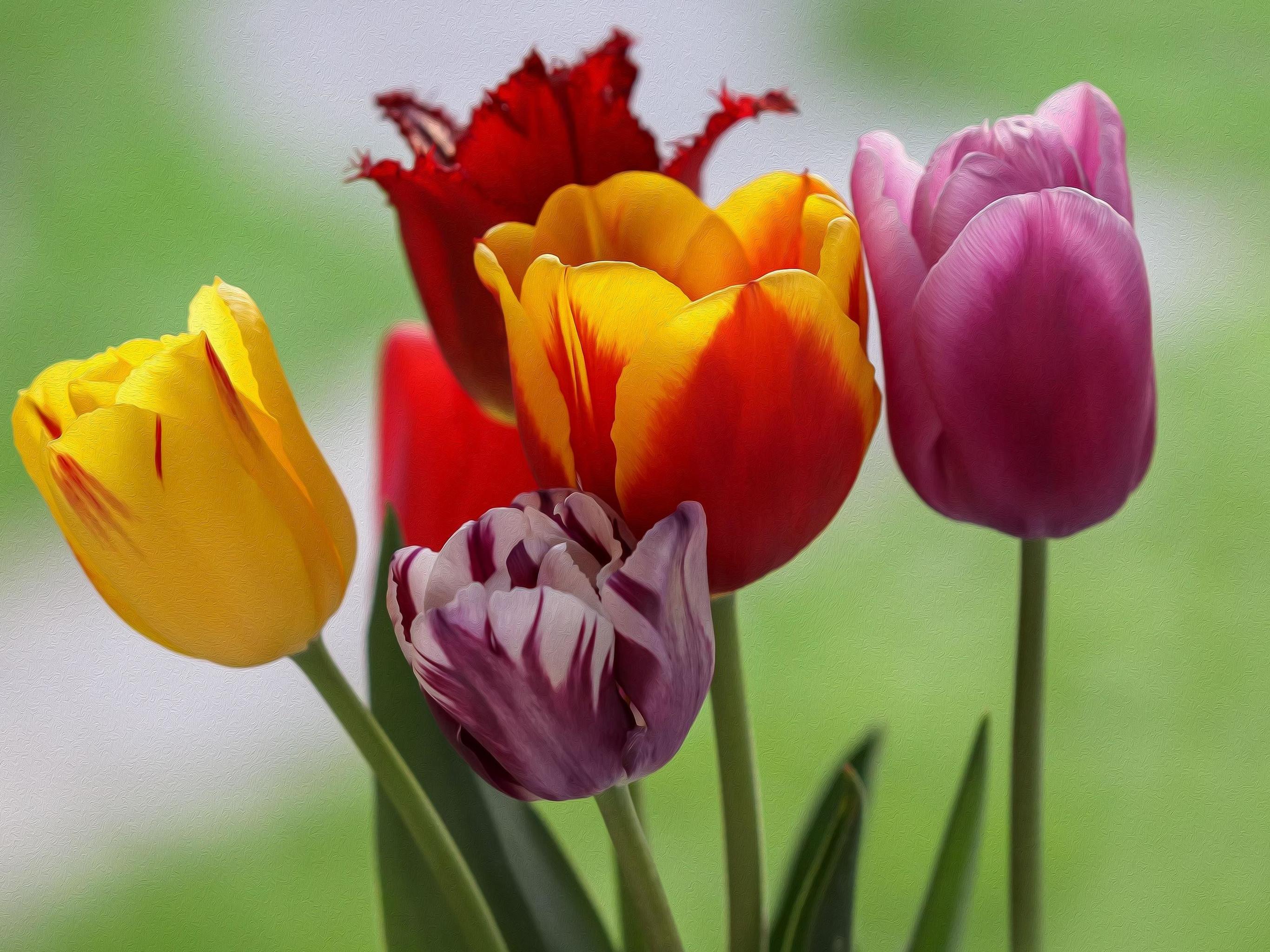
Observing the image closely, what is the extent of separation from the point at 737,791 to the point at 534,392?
0.09 meters

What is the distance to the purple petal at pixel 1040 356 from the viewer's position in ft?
0.68

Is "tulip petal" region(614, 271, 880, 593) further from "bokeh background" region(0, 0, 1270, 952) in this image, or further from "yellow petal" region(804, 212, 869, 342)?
"bokeh background" region(0, 0, 1270, 952)

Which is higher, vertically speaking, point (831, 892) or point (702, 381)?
point (702, 381)

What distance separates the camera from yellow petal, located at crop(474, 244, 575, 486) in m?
0.20

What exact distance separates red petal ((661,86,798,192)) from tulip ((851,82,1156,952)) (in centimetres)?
Result: 2

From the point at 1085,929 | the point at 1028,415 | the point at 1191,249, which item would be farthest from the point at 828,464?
the point at 1191,249

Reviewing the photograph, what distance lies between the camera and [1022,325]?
0.69ft

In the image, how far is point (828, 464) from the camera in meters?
0.21

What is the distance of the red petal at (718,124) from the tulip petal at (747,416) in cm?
6

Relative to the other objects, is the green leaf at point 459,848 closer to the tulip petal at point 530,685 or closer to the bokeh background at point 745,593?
the tulip petal at point 530,685

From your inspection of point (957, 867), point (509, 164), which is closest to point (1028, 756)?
point (957, 867)

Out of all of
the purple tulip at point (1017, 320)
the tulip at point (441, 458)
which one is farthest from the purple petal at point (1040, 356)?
the tulip at point (441, 458)

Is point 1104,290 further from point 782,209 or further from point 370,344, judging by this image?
point 370,344

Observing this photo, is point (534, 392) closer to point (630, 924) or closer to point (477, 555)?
point (477, 555)
